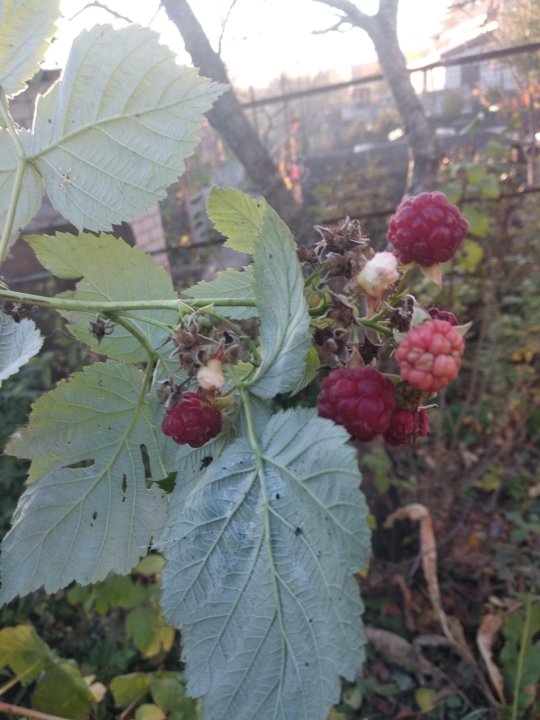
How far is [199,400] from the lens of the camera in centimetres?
37

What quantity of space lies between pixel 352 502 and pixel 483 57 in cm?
234

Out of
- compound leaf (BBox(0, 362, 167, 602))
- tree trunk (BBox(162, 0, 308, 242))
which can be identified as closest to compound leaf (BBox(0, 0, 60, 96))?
compound leaf (BBox(0, 362, 167, 602))

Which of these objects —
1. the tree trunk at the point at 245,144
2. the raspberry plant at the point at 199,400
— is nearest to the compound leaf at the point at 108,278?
the raspberry plant at the point at 199,400

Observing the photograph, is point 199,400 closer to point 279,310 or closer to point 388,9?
point 279,310

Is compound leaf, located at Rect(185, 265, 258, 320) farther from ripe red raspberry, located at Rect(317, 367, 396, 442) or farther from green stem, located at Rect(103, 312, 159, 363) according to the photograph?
ripe red raspberry, located at Rect(317, 367, 396, 442)

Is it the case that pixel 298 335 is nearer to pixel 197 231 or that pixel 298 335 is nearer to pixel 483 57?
pixel 483 57

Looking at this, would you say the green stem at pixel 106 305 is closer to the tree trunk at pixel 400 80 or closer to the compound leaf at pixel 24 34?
the compound leaf at pixel 24 34

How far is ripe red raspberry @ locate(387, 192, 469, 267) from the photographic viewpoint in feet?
1.28

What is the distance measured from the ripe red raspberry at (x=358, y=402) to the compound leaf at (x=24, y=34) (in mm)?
357

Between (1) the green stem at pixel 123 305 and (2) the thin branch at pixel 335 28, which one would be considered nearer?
(1) the green stem at pixel 123 305

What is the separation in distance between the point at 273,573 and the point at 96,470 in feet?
0.68

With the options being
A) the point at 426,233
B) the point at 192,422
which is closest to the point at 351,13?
the point at 426,233

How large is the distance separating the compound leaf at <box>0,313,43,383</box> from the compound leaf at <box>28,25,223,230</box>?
115mm

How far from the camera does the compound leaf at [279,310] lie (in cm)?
34
